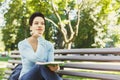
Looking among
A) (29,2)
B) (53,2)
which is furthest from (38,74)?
(53,2)

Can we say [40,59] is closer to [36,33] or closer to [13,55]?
[36,33]

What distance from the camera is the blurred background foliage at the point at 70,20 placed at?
26.2m

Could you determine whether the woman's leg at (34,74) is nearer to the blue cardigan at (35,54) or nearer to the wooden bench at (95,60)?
the blue cardigan at (35,54)

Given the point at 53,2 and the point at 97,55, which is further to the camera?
the point at 53,2

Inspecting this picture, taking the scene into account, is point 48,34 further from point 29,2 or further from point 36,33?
point 36,33

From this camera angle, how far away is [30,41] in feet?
16.3

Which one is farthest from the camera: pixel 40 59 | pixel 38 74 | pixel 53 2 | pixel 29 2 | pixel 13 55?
pixel 53 2

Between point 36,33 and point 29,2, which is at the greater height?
point 29,2

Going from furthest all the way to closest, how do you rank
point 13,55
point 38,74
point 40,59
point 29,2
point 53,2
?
point 53,2
point 29,2
point 13,55
point 40,59
point 38,74

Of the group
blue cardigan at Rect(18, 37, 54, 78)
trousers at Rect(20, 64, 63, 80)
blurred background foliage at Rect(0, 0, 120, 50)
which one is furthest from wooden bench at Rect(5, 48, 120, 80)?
blurred background foliage at Rect(0, 0, 120, 50)

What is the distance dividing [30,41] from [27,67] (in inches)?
16.4

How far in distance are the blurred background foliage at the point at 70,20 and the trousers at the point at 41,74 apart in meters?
20.1

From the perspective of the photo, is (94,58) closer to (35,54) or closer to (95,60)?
(95,60)

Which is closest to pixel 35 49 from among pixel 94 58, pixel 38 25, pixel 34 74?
pixel 38 25
